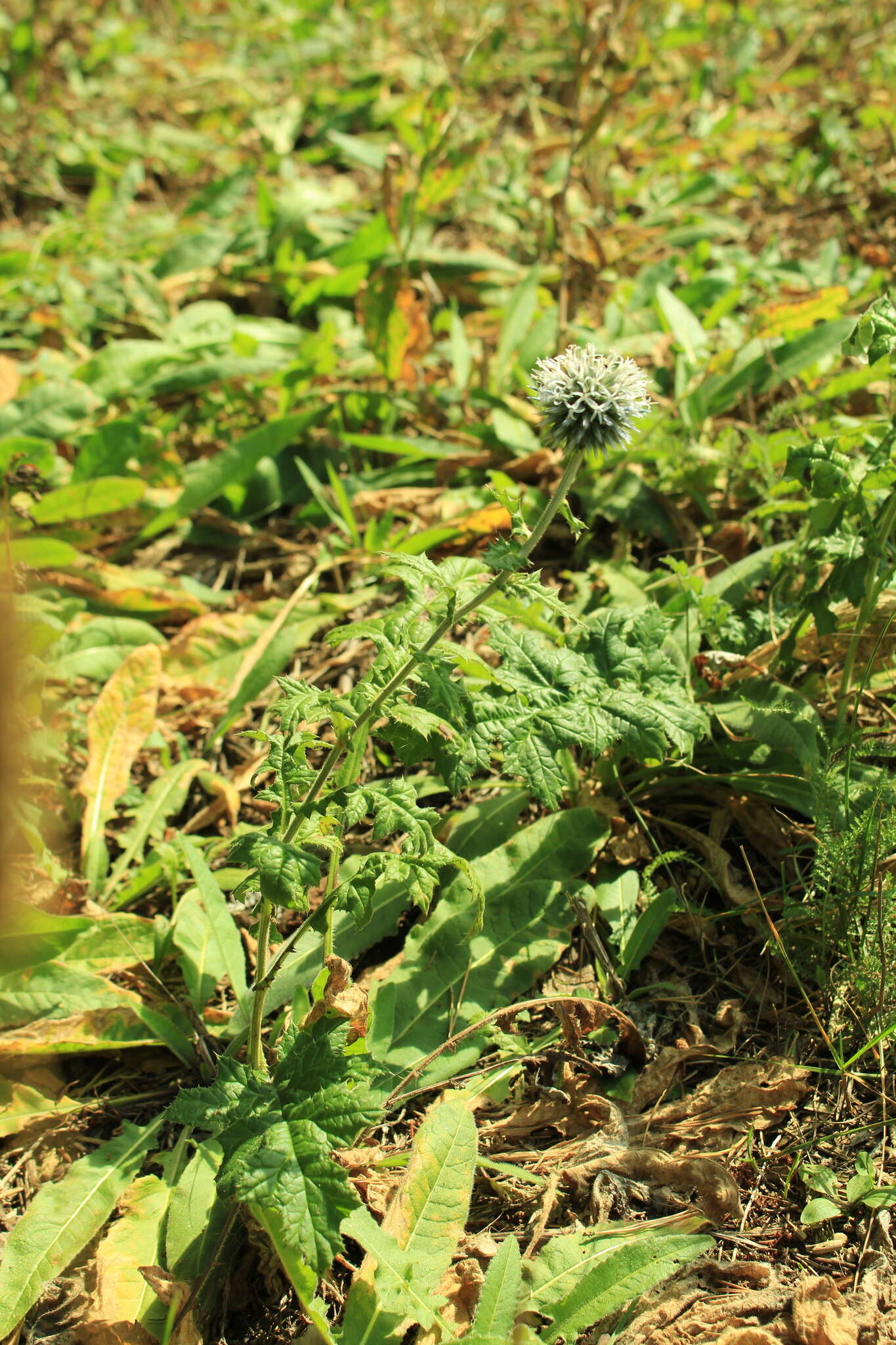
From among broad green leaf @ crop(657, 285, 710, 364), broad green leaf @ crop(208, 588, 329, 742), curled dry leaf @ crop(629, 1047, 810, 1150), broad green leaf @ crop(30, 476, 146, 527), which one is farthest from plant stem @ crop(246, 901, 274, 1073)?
broad green leaf @ crop(657, 285, 710, 364)

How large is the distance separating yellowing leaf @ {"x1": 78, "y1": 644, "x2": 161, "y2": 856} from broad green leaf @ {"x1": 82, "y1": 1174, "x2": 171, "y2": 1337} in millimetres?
984

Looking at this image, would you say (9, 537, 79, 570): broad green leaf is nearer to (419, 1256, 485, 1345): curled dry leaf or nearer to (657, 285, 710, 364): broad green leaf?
(657, 285, 710, 364): broad green leaf

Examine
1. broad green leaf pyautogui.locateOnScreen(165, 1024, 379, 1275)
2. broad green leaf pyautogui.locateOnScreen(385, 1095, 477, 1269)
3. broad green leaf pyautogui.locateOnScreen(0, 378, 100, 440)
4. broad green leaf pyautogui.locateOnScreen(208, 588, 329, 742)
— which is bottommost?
broad green leaf pyautogui.locateOnScreen(385, 1095, 477, 1269)

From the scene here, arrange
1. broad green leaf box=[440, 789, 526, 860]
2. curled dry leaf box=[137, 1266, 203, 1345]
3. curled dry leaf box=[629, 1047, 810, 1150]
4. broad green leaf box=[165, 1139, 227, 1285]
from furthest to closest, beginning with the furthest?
broad green leaf box=[440, 789, 526, 860], curled dry leaf box=[629, 1047, 810, 1150], broad green leaf box=[165, 1139, 227, 1285], curled dry leaf box=[137, 1266, 203, 1345]

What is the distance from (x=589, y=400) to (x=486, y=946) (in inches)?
46.8

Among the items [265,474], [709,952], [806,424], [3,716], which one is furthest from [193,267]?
[3,716]

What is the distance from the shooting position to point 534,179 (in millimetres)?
5156

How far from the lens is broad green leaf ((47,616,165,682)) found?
120 inches

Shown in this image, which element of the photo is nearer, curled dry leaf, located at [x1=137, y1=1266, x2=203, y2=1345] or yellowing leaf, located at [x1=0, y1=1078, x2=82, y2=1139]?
curled dry leaf, located at [x1=137, y1=1266, x2=203, y2=1345]

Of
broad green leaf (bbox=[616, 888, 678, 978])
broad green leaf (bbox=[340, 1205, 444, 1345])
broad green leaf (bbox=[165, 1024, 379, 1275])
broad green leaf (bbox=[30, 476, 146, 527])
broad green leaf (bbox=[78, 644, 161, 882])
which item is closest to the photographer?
broad green leaf (bbox=[165, 1024, 379, 1275])

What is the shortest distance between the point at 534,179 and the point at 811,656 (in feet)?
11.6

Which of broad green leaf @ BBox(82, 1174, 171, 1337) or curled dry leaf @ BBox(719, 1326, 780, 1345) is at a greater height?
curled dry leaf @ BBox(719, 1326, 780, 1345)

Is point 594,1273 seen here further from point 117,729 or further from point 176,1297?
point 117,729

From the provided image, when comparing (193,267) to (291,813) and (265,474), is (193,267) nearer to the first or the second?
(265,474)
